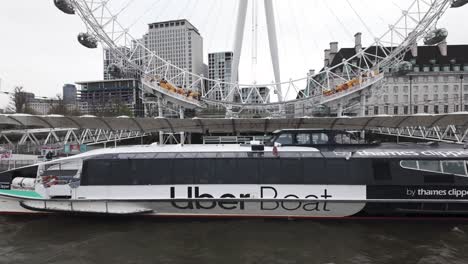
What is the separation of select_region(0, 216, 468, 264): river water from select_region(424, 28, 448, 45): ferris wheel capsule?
2946 cm

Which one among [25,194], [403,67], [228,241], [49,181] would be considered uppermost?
[403,67]

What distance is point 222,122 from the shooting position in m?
32.8

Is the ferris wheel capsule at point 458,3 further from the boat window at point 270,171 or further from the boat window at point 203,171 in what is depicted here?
the boat window at point 203,171

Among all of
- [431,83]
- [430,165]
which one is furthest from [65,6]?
[431,83]

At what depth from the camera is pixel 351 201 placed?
38.2 ft

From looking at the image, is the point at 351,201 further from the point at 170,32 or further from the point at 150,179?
the point at 170,32

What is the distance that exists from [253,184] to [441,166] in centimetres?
701

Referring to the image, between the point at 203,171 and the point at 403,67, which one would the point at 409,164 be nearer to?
the point at 203,171

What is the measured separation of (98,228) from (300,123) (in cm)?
2463

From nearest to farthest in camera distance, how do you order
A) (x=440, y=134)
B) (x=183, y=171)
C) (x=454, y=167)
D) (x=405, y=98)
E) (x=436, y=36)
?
(x=454, y=167)
(x=183, y=171)
(x=436, y=36)
(x=440, y=134)
(x=405, y=98)

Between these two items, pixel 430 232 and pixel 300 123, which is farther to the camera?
pixel 300 123

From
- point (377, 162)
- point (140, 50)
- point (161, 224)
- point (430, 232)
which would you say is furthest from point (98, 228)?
point (140, 50)

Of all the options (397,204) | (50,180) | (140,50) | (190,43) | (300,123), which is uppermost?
(190,43)

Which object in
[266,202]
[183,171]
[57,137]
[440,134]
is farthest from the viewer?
[440,134]
